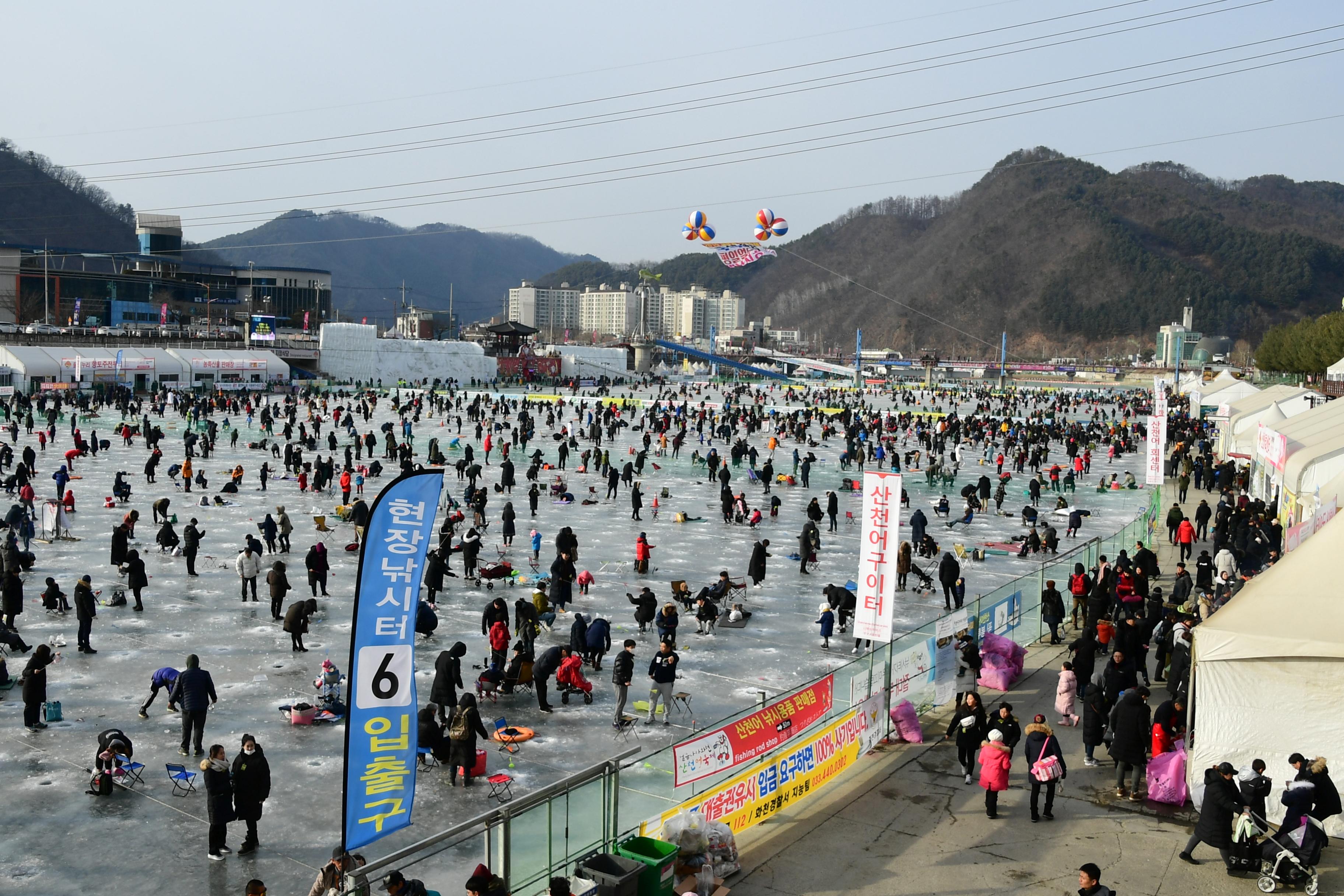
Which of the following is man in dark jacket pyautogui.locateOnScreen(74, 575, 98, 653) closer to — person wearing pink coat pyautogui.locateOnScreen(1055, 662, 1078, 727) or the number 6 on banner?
the number 6 on banner

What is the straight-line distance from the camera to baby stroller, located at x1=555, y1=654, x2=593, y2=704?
37.0 feet

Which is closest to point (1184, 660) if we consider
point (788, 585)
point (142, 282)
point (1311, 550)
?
point (1311, 550)

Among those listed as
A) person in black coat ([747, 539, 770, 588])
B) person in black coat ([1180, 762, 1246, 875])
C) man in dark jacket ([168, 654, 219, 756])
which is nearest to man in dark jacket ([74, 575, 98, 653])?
man in dark jacket ([168, 654, 219, 756])

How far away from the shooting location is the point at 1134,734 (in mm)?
8750

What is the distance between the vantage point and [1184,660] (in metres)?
10.7

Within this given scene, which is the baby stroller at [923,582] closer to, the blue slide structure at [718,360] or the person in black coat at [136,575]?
the person in black coat at [136,575]

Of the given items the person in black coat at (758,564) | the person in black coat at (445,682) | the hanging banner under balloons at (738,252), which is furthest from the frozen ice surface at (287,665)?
the hanging banner under balloons at (738,252)

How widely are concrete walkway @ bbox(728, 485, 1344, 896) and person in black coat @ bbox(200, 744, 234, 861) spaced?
11.7ft

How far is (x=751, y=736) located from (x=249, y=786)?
3658 mm

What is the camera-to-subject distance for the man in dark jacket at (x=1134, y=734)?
8758mm

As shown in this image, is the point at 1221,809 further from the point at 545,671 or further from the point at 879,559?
the point at 545,671

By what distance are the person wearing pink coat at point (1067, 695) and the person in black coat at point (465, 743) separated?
576 centimetres

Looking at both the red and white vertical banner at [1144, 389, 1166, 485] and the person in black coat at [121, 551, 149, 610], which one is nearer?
the person in black coat at [121, 551, 149, 610]

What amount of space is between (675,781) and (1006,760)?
8.88 ft
